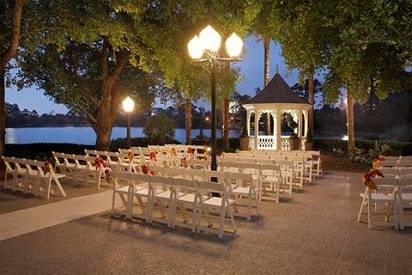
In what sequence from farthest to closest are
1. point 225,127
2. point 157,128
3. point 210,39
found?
point 157,128 < point 225,127 < point 210,39

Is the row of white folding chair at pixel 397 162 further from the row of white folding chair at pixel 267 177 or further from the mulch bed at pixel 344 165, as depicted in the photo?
the mulch bed at pixel 344 165

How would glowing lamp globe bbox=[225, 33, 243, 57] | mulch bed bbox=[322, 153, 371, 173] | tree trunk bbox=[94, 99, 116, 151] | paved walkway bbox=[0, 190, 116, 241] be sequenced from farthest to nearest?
tree trunk bbox=[94, 99, 116, 151] < mulch bed bbox=[322, 153, 371, 173] < glowing lamp globe bbox=[225, 33, 243, 57] < paved walkway bbox=[0, 190, 116, 241]

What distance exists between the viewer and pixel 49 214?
892 centimetres

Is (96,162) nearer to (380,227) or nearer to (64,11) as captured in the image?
(64,11)

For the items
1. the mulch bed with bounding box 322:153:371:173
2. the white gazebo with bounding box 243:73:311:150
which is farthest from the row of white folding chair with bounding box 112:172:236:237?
the white gazebo with bounding box 243:73:311:150

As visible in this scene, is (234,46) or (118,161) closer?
(234,46)

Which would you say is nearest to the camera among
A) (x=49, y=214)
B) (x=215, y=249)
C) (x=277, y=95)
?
(x=215, y=249)

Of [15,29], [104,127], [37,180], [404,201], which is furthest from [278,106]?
[404,201]

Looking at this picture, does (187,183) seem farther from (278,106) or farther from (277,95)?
(277,95)

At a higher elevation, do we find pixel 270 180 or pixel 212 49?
pixel 212 49

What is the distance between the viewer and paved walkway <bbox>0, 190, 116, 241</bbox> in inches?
308

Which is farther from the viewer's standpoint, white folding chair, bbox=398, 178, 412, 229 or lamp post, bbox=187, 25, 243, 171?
lamp post, bbox=187, 25, 243, 171

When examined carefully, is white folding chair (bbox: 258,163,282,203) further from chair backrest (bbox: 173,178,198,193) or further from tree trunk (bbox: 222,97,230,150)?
tree trunk (bbox: 222,97,230,150)

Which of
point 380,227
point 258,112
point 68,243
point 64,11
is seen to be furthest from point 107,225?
point 258,112
